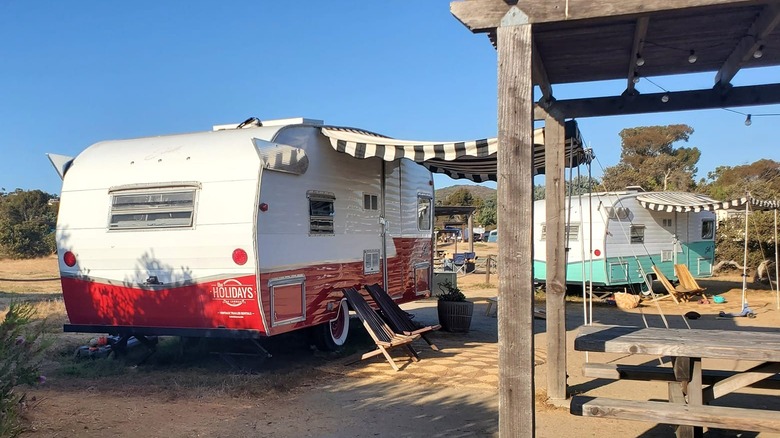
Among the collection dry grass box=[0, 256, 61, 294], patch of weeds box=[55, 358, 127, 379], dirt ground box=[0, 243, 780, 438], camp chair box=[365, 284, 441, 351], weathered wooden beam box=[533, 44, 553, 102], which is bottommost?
dirt ground box=[0, 243, 780, 438]

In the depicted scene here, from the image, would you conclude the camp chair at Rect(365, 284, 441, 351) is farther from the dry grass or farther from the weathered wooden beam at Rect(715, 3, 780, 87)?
the dry grass

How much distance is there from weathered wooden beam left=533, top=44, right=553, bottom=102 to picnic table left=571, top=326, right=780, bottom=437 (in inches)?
79.3

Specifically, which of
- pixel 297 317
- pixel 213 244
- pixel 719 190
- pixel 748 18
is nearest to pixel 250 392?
pixel 297 317

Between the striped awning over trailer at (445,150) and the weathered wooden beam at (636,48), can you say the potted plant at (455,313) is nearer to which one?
the striped awning over trailer at (445,150)

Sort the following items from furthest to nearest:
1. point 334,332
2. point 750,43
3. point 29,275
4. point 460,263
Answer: point 460,263, point 29,275, point 334,332, point 750,43

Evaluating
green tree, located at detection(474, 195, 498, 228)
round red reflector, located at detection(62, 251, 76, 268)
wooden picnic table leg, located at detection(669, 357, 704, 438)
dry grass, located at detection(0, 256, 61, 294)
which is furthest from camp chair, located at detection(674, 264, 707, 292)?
green tree, located at detection(474, 195, 498, 228)

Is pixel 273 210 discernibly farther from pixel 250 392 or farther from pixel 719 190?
pixel 719 190

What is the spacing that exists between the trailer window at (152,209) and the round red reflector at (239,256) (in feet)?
2.20

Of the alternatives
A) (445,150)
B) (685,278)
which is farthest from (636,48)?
(685,278)

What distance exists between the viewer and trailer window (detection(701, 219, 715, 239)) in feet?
56.7

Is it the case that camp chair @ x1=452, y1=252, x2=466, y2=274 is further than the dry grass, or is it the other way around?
camp chair @ x1=452, y1=252, x2=466, y2=274

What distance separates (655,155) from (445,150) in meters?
43.4

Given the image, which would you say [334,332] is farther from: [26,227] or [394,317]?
[26,227]

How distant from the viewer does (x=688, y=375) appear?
446 centimetres
